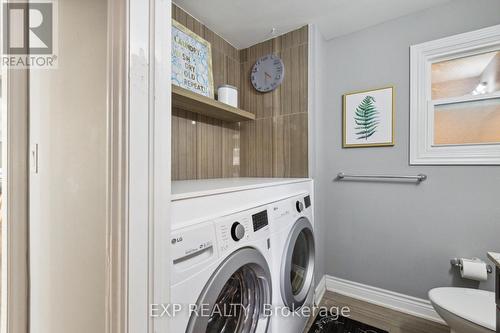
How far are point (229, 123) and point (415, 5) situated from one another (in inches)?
63.0

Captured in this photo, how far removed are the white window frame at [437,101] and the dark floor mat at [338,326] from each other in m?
1.20

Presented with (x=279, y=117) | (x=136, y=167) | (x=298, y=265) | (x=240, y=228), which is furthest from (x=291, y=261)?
(x=279, y=117)

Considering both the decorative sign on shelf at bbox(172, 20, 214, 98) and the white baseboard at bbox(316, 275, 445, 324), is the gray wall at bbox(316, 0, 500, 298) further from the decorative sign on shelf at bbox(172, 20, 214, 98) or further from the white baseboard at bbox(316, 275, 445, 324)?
the decorative sign on shelf at bbox(172, 20, 214, 98)

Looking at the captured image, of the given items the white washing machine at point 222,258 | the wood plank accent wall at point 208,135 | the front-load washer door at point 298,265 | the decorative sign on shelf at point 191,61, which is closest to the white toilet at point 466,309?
the front-load washer door at point 298,265

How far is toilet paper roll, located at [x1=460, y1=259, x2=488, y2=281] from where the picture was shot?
131 cm

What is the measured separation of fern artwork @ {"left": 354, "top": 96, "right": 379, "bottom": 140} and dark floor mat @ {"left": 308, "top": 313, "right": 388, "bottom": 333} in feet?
4.44

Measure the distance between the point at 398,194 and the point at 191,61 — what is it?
5.95 feet

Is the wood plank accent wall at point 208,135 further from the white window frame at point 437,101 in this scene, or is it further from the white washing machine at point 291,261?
the white window frame at point 437,101

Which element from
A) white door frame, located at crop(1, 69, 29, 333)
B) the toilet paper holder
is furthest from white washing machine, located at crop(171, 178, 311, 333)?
the toilet paper holder

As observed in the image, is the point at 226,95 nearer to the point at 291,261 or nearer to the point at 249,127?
the point at 249,127

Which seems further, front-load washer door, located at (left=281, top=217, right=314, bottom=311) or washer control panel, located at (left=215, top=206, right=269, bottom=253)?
front-load washer door, located at (left=281, top=217, right=314, bottom=311)

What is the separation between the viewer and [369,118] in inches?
68.1

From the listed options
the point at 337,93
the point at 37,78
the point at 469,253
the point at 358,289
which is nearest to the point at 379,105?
the point at 337,93

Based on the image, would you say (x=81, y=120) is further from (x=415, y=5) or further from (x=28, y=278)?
(x=415, y=5)
